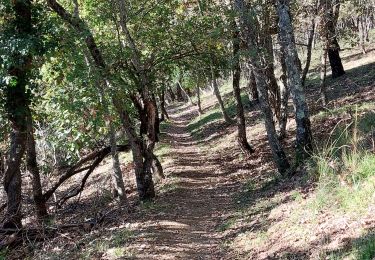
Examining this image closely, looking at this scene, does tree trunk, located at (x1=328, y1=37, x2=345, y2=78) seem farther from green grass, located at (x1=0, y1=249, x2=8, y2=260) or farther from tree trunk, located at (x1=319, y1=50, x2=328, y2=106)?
green grass, located at (x1=0, y1=249, x2=8, y2=260)

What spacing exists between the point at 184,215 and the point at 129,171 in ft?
29.6

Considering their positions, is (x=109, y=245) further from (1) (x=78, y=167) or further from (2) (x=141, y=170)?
(1) (x=78, y=167)

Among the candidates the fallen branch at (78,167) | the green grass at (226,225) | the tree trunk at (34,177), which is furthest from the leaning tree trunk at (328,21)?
the tree trunk at (34,177)

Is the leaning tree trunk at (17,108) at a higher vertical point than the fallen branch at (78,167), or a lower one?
higher

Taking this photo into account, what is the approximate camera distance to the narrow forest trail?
8.98m

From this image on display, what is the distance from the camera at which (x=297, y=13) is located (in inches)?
637

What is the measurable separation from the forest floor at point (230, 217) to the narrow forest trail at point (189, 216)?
23 mm

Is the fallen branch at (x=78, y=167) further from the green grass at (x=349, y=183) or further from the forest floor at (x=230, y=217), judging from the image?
the green grass at (x=349, y=183)

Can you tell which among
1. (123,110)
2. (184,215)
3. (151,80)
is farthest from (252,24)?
(184,215)

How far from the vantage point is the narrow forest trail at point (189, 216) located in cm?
898

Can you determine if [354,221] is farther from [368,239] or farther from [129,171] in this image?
[129,171]

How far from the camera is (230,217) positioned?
1123 centimetres

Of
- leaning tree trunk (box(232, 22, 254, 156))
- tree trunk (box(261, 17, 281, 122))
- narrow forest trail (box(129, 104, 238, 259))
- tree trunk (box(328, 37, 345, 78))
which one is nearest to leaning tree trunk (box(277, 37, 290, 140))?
tree trunk (box(261, 17, 281, 122))

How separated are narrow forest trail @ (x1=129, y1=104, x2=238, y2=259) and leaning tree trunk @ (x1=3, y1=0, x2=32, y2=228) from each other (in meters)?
3.53
